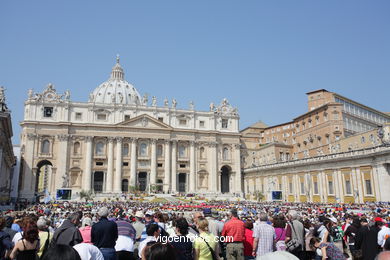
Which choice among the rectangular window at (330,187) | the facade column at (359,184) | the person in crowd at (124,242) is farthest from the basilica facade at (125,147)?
the person in crowd at (124,242)

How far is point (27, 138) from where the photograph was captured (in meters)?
59.5

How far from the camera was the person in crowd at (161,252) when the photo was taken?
133 inches

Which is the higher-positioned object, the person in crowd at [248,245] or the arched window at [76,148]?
the arched window at [76,148]

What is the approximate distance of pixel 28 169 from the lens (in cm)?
5853

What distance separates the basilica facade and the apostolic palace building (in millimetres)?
180

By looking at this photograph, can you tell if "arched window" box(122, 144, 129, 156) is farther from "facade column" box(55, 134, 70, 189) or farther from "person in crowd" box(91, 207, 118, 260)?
"person in crowd" box(91, 207, 118, 260)

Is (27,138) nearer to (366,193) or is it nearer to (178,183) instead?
(178,183)

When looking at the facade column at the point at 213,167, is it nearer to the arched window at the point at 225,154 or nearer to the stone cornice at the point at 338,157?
the arched window at the point at 225,154

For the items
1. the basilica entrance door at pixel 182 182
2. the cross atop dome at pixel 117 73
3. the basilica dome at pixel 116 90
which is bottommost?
the basilica entrance door at pixel 182 182

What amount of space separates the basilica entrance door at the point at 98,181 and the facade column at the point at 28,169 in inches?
422

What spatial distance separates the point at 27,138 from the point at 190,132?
3099 cm

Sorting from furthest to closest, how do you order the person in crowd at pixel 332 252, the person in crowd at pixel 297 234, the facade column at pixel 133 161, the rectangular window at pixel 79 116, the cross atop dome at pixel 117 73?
the cross atop dome at pixel 117 73 → the rectangular window at pixel 79 116 → the facade column at pixel 133 161 → the person in crowd at pixel 297 234 → the person in crowd at pixel 332 252

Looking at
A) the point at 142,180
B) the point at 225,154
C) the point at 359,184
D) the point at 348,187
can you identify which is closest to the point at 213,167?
the point at 225,154

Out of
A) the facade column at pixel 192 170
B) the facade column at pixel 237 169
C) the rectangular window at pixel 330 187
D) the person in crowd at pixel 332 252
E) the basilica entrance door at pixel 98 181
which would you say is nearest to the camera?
the person in crowd at pixel 332 252
